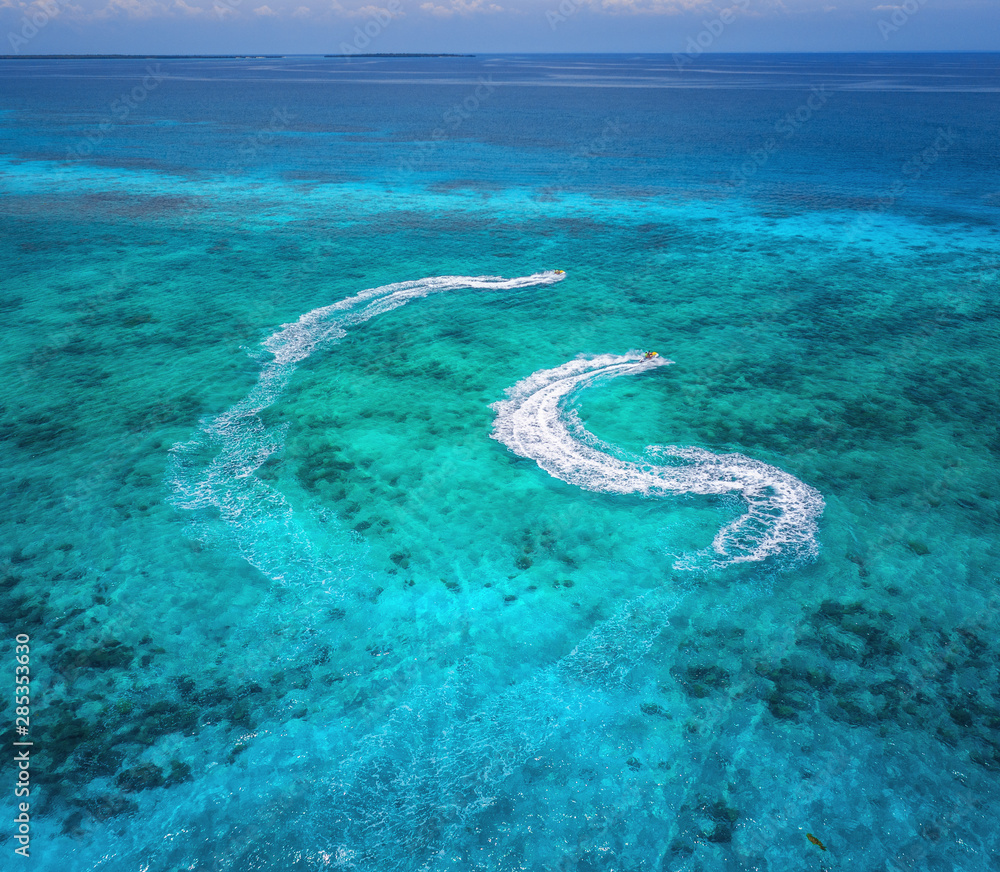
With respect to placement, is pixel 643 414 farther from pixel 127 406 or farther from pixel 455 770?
pixel 127 406

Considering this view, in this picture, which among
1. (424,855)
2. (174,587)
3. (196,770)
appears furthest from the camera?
(174,587)

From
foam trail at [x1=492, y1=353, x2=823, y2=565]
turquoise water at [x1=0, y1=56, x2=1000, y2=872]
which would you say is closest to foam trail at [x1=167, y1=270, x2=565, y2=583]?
turquoise water at [x1=0, y1=56, x2=1000, y2=872]

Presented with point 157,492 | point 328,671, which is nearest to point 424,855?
point 328,671

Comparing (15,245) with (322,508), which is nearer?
(322,508)

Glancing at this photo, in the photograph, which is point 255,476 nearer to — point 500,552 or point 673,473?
point 500,552

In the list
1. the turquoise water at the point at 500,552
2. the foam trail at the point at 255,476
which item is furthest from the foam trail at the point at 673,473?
the foam trail at the point at 255,476

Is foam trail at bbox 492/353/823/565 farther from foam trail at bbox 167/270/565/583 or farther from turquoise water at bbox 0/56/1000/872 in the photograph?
foam trail at bbox 167/270/565/583

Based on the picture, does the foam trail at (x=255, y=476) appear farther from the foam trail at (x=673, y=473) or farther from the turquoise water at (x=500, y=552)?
the foam trail at (x=673, y=473)
